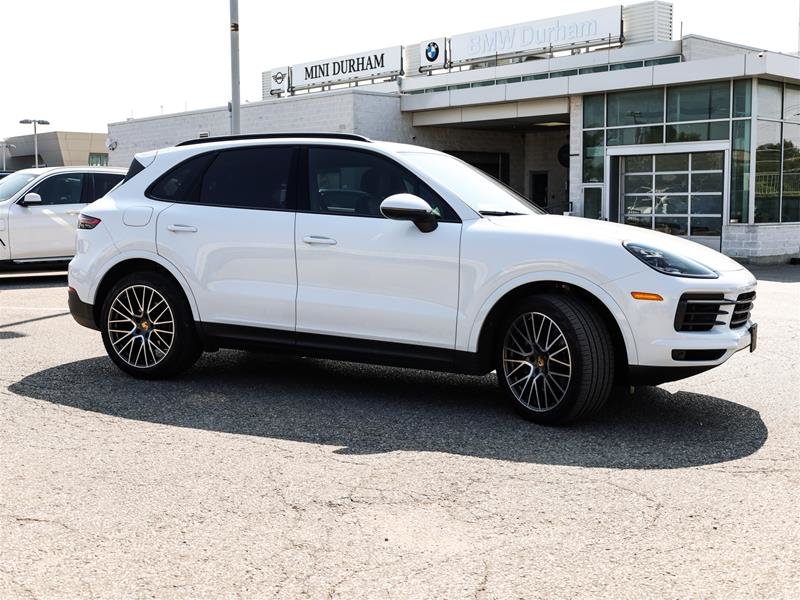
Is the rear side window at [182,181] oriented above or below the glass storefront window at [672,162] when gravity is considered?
below

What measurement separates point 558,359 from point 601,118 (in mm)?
22283

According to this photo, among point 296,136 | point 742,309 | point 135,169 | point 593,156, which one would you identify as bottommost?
point 742,309

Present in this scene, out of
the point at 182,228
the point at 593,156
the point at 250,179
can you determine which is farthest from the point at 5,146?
the point at 250,179

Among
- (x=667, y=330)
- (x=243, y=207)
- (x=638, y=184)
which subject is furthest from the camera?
(x=638, y=184)

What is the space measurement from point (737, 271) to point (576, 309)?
111cm

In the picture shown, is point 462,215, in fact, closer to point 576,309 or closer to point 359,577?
point 576,309

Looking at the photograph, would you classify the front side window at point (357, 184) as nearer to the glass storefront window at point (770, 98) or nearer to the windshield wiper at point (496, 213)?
the windshield wiper at point (496, 213)

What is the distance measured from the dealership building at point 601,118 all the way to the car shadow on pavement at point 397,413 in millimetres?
17748

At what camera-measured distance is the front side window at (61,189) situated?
14.9 meters

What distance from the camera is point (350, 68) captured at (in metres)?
44.2

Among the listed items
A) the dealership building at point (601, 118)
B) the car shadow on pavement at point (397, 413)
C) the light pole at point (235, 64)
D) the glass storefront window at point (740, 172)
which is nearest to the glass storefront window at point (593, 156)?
the dealership building at point (601, 118)

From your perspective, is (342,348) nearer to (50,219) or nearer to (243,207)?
(243,207)

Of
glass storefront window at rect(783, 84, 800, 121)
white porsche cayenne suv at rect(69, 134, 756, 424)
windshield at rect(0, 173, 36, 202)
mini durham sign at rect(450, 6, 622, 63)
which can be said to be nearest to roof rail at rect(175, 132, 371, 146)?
white porsche cayenne suv at rect(69, 134, 756, 424)

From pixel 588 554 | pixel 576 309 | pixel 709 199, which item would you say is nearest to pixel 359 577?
pixel 588 554
